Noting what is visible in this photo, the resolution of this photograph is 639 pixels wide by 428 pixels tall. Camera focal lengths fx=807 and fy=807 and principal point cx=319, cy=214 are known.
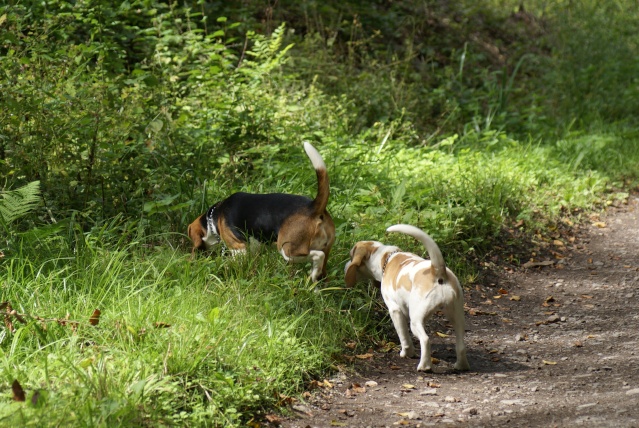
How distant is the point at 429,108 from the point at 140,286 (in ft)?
20.9

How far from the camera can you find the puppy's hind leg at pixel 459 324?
4.60 metres

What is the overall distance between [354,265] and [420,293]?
94cm

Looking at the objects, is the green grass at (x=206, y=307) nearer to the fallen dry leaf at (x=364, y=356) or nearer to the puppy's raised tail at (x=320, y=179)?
the fallen dry leaf at (x=364, y=356)

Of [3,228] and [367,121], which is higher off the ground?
[3,228]

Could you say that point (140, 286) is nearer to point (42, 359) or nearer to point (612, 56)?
Result: point (42, 359)

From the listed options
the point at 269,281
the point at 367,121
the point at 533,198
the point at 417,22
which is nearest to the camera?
the point at 269,281

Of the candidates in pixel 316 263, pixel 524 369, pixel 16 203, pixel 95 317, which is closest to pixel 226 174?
pixel 316 263

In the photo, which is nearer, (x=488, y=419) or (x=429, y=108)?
(x=488, y=419)

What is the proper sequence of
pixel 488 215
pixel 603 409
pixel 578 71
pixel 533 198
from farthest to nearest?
1. pixel 578 71
2. pixel 533 198
3. pixel 488 215
4. pixel 603 409

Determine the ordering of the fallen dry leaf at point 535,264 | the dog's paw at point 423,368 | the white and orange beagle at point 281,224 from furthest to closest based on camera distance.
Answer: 1. the fallen dry leaf at point 535,264
2. the white and orange beagle at point 281,224
3. the dog's paw at point 423,368

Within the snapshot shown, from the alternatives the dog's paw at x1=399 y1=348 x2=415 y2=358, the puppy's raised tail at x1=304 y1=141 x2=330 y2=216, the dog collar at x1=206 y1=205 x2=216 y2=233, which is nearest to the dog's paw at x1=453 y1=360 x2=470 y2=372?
the dog's paw at x1=399 y1=348 x2=415 y2=358

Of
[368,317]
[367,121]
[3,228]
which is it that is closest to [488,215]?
[368,317]

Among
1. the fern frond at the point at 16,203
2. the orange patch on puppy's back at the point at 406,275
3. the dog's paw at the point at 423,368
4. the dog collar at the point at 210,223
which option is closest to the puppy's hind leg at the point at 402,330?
the orange patch on puppy's back at the point at 406,275

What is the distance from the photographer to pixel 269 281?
A: 5367 millimetres
